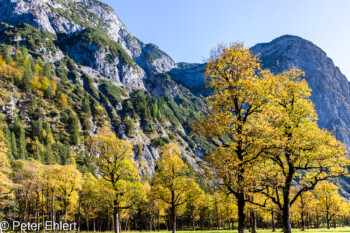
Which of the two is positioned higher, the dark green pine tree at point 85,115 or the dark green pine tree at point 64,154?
Result: the dark green pine tree at point 85,115

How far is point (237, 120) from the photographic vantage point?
1557cm

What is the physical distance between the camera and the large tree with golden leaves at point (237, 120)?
14516 mm

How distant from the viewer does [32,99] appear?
14150 centimetres

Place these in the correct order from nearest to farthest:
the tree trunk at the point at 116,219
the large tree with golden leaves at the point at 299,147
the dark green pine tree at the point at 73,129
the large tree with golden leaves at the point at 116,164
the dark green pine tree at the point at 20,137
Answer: the large tree with golden leaves at the point at 299,147
the tree trunk at the point at 116,219
the large tree with golden leaves at the point at 116,164
the dark green pine tree at the point at 20,137
the dark green pine tree at the point at 73,129

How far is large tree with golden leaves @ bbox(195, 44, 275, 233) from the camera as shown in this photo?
14516 mm

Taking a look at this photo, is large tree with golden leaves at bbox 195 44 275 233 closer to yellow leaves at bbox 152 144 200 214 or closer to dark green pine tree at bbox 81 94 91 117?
yellow leaves at bbox 152 144 200 214

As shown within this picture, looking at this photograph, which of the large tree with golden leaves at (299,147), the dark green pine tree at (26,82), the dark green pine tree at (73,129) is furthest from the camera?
the dark green pine tree at (26,82)

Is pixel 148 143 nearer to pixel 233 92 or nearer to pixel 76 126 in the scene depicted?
pixel 76 126

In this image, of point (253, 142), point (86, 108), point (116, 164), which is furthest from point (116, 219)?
point (86, 108)

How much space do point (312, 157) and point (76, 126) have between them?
15616cm

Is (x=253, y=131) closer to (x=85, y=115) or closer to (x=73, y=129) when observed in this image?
(x=73, y=129)

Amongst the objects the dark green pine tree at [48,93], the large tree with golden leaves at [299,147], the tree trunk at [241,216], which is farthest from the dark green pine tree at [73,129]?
the tree trunk at [241,216]

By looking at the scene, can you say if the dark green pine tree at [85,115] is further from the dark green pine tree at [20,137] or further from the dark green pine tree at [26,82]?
the dark green pine tree at [20,137]

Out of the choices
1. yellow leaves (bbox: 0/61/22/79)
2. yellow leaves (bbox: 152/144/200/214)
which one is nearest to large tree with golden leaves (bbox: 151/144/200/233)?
yellow leaves (bbox: 152/144/200/214)
